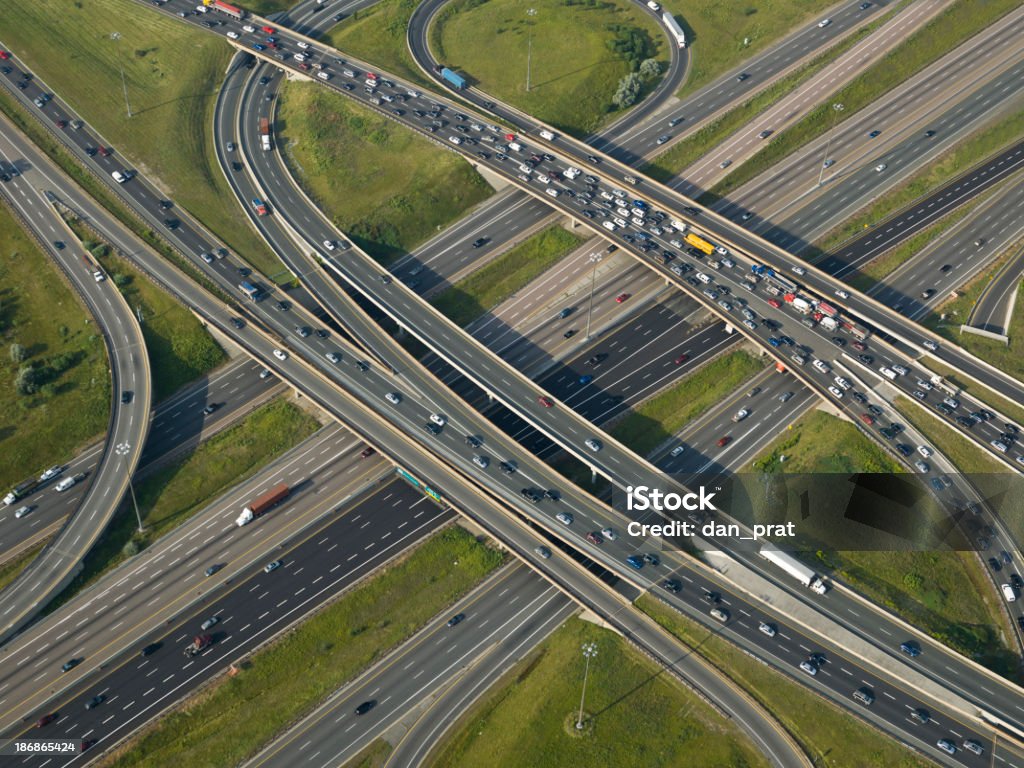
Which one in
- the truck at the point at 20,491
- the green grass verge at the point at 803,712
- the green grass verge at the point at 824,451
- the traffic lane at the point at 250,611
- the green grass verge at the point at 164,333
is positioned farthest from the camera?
the green grass verge at the point at 164,333

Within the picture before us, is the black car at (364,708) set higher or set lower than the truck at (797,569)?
lower

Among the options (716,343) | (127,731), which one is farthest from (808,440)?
(127,731)

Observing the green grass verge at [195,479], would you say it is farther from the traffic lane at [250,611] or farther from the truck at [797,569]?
the truck at [797,569]

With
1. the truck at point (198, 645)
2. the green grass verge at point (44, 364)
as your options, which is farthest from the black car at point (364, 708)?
the green grass verge at point (44, 364)

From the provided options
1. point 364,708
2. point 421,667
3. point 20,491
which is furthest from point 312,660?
point 20,491

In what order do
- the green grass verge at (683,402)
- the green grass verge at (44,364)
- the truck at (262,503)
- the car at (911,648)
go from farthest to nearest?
the green grass verge at (683,402) → the green grass verge at (44,364) → the truck at (262,503) → the car at (911,648)

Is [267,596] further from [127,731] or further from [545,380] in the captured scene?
[545,380]

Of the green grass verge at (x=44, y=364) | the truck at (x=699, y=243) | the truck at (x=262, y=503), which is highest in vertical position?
the truck at (x=699, y=243)

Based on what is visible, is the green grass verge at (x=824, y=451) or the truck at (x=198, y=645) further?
the green grass verge at (x=824, y=451)
